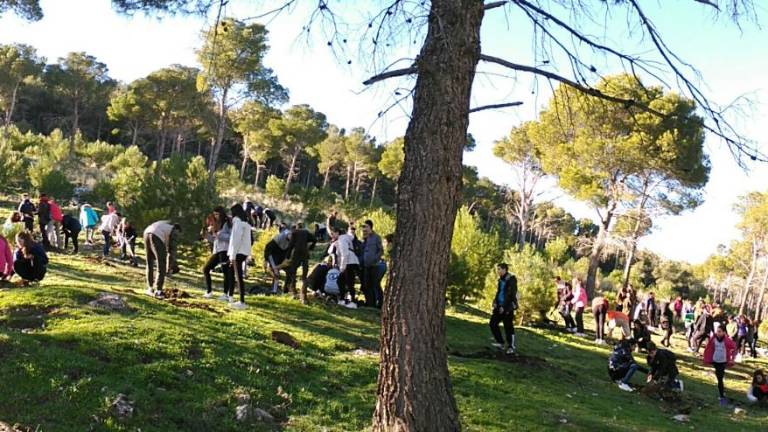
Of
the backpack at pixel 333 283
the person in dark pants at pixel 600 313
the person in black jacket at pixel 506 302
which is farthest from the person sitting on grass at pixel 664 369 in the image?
the backpack at pixel 333 283

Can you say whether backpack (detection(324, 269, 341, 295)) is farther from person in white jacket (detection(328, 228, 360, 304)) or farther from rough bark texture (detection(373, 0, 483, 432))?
rough bark texture (detection(373, 0, 483, 432))

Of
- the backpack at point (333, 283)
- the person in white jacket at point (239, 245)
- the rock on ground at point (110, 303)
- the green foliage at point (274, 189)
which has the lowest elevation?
the rock on ground at point (110, 303)

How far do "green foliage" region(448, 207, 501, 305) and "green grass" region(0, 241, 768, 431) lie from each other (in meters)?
6.73

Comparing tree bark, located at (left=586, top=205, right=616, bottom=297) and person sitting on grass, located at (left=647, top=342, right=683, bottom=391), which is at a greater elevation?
tree bark, located at (left=586, top=205, right=616, bottom=297)

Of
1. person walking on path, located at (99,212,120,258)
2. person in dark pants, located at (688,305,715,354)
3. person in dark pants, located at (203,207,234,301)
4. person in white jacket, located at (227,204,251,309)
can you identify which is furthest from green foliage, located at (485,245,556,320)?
person walking on path, located at (99,212,120,258)

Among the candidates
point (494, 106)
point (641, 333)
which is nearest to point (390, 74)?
point (494, 106)

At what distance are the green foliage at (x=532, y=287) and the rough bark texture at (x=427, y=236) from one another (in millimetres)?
12189

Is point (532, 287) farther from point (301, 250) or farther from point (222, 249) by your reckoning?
point (222, 249)

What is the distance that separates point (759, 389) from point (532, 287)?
6111mm

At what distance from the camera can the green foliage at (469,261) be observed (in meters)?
16.7

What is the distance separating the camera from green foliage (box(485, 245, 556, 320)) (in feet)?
52.3

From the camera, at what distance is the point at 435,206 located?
13.4 ft

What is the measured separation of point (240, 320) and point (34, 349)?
283 cm

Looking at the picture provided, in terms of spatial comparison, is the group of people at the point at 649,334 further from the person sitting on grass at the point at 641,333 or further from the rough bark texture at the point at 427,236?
the rough bark texture at the point at 427,236
